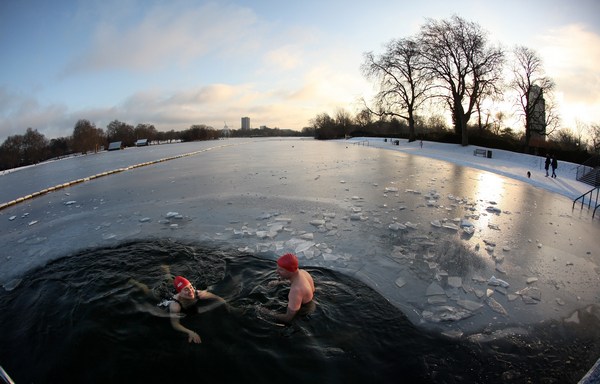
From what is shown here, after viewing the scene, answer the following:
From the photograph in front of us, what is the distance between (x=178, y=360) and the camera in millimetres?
3281

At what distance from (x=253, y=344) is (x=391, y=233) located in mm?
4003

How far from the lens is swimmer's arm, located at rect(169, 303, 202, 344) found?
139 inches

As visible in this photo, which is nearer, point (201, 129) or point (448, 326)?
point (448, 326)

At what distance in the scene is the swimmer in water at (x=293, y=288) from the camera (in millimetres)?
3795

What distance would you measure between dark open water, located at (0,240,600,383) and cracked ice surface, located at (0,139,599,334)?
0.39 meters

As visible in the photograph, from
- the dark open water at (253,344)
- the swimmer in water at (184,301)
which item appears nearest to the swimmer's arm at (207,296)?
the swimmer in water at (184,301)

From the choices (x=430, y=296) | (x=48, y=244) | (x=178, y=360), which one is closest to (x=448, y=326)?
(x=430, y=296)

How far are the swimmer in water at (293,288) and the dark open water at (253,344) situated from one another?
14 cm

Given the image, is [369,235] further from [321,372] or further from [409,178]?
[409,178]

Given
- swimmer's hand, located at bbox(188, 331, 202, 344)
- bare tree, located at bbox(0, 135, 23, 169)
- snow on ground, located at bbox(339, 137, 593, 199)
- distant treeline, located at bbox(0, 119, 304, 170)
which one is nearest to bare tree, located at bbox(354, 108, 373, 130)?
snow on ground, located at bbox(339, 137, 593, 199)

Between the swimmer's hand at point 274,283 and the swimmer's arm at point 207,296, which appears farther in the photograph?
A: the swimmer's hand at point 274,283

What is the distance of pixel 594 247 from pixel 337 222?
4.92 metres

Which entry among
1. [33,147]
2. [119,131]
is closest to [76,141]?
[33,147]

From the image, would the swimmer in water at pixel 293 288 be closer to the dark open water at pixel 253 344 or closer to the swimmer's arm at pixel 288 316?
the swimmer's arm at pixel 288 316
